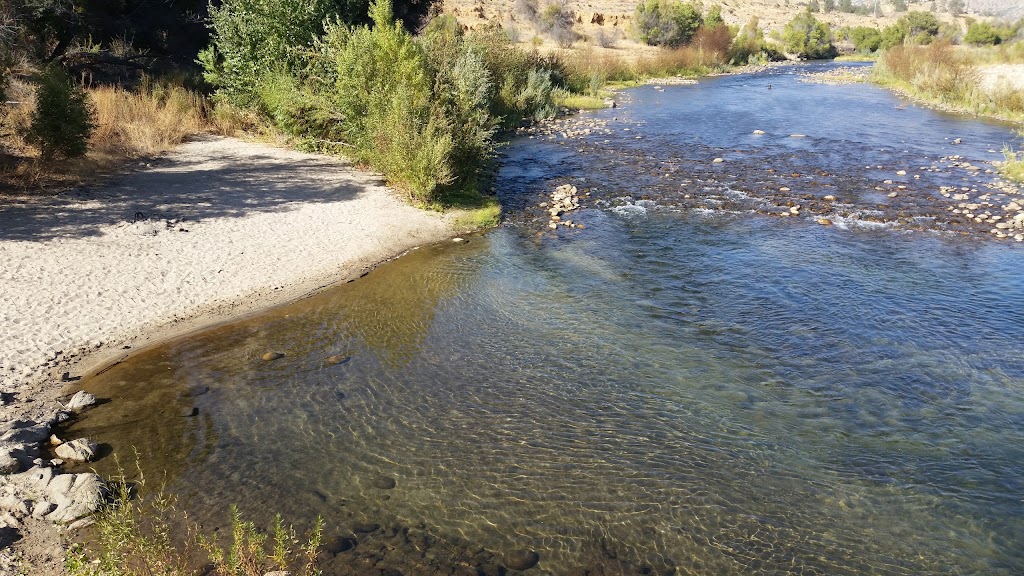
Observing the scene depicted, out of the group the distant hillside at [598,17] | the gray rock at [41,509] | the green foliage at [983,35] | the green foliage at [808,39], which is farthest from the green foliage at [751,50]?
the gray rock at [41,509]

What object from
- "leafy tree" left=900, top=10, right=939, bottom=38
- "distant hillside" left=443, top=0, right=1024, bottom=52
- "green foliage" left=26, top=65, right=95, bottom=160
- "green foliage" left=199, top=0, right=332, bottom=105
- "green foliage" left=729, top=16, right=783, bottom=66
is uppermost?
"distant hillside" left=443, top=0, right=1024, bottom=52

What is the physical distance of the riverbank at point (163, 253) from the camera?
29.4 feet

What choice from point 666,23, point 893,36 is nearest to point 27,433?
point 666,23

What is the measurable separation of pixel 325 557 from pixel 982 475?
6926 millimetres

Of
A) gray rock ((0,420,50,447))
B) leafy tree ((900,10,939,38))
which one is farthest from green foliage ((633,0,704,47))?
gray rock ((0,420,50,447))

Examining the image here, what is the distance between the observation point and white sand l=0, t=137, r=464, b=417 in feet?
30.5

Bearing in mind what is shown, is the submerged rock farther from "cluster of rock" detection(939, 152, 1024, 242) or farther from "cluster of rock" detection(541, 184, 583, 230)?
"cluster of rock" detection(939, 152, 1024, 242)

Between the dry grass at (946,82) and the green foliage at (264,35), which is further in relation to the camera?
the dry grass at (946,82)

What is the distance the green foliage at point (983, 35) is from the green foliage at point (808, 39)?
39.6 feet

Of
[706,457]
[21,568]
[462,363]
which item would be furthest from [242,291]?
[706,457]

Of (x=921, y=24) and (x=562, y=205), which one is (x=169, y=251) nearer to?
(x=562, y=205)

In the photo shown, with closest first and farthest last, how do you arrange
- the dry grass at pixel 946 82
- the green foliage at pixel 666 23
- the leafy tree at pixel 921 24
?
the dry grass at pixel 946 82 → the green foliage at pixel 666 23 → the leafy tree at pixel 921 24

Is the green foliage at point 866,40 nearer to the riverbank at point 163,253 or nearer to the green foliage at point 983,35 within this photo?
the green foliage at point 983,35

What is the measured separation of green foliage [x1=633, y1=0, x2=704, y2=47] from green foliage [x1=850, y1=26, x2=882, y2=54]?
19298 millimetres
